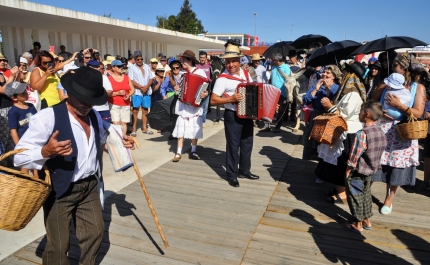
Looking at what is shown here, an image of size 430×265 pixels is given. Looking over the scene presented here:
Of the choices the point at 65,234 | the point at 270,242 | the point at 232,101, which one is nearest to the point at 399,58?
the point at 232,101

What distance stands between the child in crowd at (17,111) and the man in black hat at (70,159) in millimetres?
1922

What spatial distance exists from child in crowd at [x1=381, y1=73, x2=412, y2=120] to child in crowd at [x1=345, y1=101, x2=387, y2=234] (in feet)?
2.19

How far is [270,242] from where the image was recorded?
3426 mm

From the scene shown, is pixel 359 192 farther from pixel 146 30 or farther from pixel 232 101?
pixel 146 30

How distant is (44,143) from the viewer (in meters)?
2.31

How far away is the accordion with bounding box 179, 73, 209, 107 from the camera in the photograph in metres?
5.68

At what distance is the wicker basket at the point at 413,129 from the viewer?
3748mm

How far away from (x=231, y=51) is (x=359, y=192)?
2612 millimetres

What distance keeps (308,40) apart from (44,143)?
29.6ft

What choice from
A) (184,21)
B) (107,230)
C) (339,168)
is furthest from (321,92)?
(184,21)

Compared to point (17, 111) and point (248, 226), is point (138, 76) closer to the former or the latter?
point (17, 111)

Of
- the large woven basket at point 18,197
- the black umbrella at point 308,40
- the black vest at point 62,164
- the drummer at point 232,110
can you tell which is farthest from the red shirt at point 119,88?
the black umbrella at point 308,40

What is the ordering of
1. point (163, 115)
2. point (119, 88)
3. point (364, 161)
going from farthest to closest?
point (163, 115), point (119, 88), point (364, 161)

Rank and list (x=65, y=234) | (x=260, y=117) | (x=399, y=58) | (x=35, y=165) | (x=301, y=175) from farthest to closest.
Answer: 1. (x=301, y=175)
2. (x=260, y=117)
3. (x=399, y=58)
4. (x=65, y=234)
5. (x=35, y=165)
